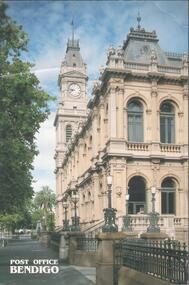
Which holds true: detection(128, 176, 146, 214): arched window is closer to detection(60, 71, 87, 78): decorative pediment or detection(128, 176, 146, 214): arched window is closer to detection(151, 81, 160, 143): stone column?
detection(151, 81, 160, 143): stone column

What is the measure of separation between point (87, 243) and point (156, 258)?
574cm

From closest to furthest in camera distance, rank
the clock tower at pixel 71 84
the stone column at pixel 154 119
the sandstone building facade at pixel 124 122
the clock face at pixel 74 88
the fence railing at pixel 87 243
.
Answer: the clock tower at pixel 71 84
the clock face at pixel 74 88
the sandstone building facade at pixel 124 122
the stone column at pixel 154 119
the fence railing at pixel 87 243

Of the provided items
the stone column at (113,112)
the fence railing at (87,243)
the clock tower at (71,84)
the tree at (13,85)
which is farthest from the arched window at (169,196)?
the clock tower at (71,84)

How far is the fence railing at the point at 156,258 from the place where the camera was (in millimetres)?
5540

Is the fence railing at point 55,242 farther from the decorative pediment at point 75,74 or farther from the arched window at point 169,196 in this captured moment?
the decorative pediment at point 75,74

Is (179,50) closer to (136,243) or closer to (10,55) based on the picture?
(10,55)

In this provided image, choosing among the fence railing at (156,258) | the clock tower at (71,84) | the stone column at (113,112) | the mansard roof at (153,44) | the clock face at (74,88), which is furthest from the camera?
the stone column at (113,112)

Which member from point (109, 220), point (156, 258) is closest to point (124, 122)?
point (109, 220)

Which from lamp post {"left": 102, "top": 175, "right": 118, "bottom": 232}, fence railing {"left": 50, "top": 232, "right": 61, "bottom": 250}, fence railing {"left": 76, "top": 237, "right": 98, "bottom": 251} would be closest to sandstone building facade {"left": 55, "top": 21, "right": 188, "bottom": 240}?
lamp post {"left": 102, "top": 175, "right": 118, "bottom": 232}

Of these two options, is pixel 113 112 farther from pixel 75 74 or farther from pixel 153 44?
pixel 75 74

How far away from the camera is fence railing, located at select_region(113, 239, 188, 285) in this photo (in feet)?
18.2

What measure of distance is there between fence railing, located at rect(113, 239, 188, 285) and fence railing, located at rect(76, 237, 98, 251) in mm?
2812

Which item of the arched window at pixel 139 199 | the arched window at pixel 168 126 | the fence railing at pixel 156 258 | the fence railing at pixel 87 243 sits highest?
the arched window at pixel 168 126

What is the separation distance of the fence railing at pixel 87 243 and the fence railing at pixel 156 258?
281cm
